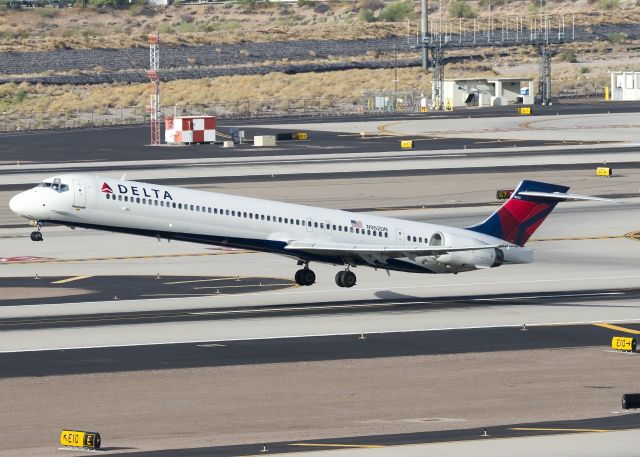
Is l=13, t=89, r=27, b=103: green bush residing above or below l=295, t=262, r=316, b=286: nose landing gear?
above

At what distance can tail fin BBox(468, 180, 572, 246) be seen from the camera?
57.8 meters

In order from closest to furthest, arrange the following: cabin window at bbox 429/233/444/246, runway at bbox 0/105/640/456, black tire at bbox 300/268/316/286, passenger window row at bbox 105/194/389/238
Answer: runway at bbox 0/105/640/456 < passenger window row at bbox 105/194/389/238 < cabin window at bbox 429/233/444/246 < black tire at bbox 300/268/316/286

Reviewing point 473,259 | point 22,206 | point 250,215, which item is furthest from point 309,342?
point 22,206

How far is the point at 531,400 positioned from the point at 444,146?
9315 centimetres

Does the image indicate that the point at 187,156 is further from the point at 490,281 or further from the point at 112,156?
the point at 490,281

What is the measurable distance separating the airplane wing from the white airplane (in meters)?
0.04

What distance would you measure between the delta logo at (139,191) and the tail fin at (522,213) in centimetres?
1294

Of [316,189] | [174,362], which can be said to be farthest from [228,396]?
[316,189]

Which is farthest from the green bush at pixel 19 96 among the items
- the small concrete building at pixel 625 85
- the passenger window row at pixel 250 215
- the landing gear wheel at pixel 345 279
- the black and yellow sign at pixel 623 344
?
the black and yellow sign at pixel 623 344

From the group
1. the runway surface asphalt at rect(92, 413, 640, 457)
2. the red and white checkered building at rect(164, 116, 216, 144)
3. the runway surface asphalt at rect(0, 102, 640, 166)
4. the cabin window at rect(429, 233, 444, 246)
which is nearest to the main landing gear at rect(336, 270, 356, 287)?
the cabin window at rect(429, 233, 444, 246)

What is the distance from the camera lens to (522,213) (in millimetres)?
57938

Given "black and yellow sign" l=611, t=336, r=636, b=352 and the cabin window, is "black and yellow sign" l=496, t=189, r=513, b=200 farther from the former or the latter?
"black and yellow sign" l=611, t=336, r=636, b=352

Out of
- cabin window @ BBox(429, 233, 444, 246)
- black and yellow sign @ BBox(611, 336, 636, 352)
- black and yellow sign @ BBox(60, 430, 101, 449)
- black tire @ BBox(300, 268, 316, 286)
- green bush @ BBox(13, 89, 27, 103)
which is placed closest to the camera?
black and yellow sign @ BBox(60, 430, 101, 449)

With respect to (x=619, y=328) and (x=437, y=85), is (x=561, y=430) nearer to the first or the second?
(x=619, y=328)
